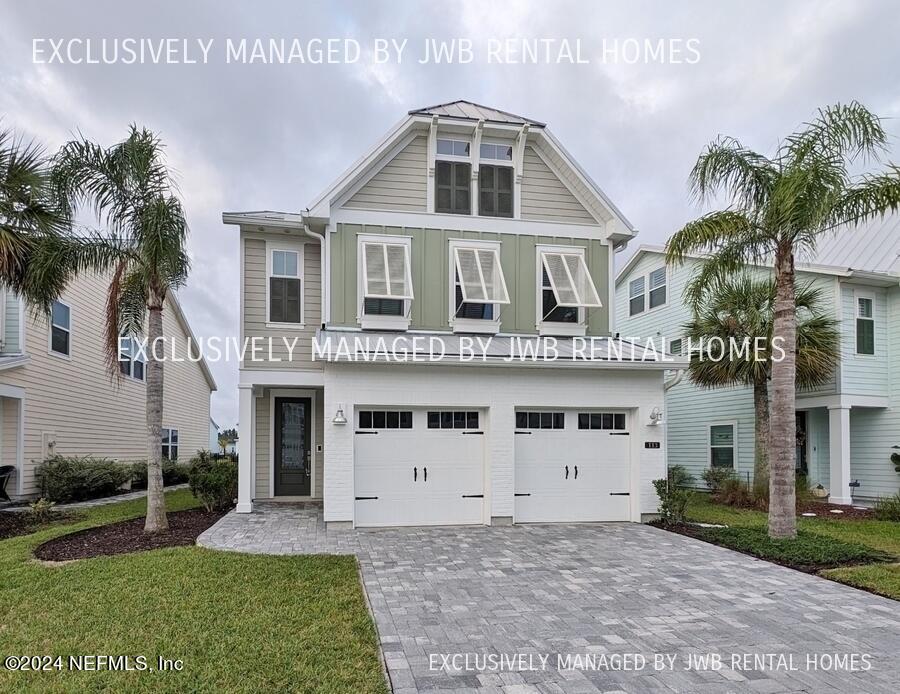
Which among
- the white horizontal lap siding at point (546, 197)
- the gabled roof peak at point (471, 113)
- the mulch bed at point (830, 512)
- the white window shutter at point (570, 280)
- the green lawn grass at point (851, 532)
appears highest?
the gabled roof peak at point (471, 113)

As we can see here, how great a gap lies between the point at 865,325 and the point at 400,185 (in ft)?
40.6

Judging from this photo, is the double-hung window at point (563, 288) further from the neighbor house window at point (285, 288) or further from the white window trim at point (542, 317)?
the neighbor house window at point (285, 288)

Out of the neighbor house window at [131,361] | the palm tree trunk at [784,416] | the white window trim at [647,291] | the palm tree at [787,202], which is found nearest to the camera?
the palm tree at [787,202]

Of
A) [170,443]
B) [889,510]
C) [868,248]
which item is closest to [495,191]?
[889,510]

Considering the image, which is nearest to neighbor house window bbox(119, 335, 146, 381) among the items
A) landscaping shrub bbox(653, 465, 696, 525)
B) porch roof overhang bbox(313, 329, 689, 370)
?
porch roof overhang bbox(313, 329, 689, 370)

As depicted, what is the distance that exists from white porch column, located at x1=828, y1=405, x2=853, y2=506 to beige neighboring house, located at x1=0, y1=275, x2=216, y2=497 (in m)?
17.9

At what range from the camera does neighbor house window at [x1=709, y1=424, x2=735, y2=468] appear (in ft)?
61.0

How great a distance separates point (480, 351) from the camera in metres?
11.8

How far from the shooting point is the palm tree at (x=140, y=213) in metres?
10.2

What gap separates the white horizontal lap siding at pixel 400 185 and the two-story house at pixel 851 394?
658cm

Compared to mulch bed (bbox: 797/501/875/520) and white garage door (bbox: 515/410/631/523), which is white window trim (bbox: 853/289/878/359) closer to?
mulch bed (bbox: 797/501/875/520)

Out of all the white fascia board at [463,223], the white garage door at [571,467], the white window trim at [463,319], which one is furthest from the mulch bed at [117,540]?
the white fascia board at [463,223]

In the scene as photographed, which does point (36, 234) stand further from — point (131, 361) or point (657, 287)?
point (657, 287)

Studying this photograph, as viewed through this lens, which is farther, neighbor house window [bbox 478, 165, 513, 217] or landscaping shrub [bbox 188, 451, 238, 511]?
neighbor house window [bbox 478, 165, 513, 217]
